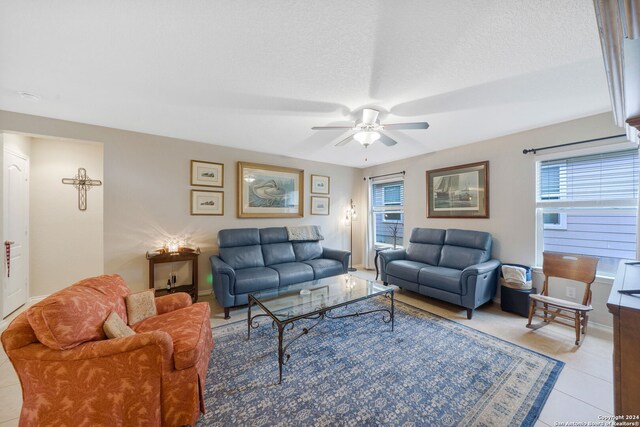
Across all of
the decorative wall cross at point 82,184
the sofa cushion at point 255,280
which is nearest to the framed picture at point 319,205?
the sofa cushion at point 255,280

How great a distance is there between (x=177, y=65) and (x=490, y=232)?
4.25 metres

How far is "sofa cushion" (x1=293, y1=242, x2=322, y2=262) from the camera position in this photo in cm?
413

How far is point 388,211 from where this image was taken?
5105 mm

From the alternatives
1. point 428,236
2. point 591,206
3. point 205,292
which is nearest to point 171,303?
point 205,292

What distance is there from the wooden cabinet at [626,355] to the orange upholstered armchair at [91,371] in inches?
79.8

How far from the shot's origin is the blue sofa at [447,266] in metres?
2.87

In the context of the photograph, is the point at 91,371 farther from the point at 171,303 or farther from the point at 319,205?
the point at 319,205

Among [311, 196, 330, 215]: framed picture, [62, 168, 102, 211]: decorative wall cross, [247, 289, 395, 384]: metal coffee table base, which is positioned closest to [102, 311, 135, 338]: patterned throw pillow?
[247, 289, 395, 384]: metal coffee table base

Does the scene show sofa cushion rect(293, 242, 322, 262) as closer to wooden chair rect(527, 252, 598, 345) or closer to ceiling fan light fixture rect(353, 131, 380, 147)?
ceiling fan light fixture rect(353, 131, 380, 147)

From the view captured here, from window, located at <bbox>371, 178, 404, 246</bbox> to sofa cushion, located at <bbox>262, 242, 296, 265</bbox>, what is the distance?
2204mm

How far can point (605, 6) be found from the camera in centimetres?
78

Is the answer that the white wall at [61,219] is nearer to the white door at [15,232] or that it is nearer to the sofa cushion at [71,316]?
the white door at [15,232]

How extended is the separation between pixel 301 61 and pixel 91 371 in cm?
224

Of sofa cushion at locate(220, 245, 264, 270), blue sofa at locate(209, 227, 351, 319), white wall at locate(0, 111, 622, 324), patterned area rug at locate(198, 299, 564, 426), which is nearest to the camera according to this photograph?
patterned area rug at locate(198, 299, 564, 426)
